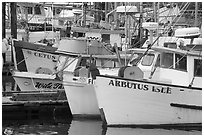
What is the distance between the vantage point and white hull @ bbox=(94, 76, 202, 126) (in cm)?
1467

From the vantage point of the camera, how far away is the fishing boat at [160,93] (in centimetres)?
1468

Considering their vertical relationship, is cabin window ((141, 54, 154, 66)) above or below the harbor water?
above

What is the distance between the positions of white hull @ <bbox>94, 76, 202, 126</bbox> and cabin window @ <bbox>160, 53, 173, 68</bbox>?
3.89 ft

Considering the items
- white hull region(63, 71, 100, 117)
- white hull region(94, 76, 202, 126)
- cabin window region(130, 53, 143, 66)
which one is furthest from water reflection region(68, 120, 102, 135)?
cabin window region(130, 53, 143, 66)

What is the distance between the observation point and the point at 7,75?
92.1 feet

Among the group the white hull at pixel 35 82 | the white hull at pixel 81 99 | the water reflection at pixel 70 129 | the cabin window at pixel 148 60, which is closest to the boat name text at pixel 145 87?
the water reflection at pixel 70 129

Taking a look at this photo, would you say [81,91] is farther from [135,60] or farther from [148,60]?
[148,60]

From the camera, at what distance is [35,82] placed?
1998 centimetres

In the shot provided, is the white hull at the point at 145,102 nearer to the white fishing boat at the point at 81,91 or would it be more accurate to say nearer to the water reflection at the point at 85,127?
the water reflection at the point at 85,127

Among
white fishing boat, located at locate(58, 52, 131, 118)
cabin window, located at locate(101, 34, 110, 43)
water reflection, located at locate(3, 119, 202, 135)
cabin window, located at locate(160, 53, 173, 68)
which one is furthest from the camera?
cabin window, located at locate(101, 34, 110, 43)

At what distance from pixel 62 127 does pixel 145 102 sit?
9.02ft

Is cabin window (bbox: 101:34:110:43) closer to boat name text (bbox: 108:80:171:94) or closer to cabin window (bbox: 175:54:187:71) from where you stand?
cabin window (bbox: 175:54:187:71)

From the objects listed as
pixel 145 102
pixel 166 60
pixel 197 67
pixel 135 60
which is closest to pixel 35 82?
pixel 135 60

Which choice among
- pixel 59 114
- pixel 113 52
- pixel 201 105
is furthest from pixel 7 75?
pixel 201 105
